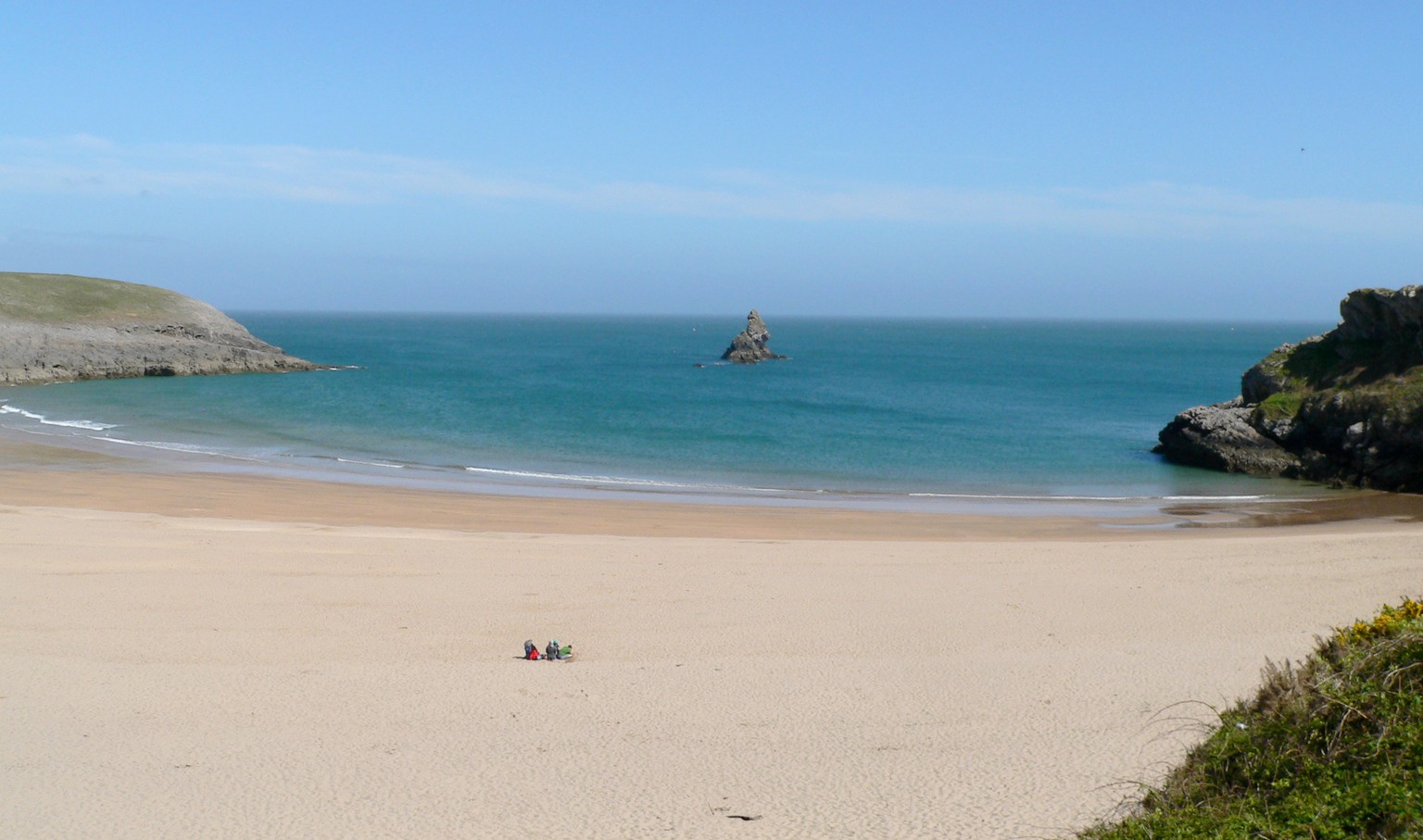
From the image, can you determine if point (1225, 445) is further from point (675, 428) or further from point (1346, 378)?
point (675, 428)

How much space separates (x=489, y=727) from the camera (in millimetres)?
9164

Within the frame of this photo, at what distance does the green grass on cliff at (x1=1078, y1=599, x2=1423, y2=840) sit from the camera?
5707mm

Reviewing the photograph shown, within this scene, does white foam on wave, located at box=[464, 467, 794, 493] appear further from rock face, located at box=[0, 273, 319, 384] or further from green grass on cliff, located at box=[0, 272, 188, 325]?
green grass on cliff, located at box=[0, 272, 188, 325]

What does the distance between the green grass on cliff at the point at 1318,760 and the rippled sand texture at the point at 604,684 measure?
0.94 m

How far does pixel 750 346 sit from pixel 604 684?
93.8 metres

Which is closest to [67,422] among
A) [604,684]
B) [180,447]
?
[180,447]

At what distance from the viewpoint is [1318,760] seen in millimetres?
6387

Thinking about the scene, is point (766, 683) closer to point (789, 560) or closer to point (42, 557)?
point (789, 560)

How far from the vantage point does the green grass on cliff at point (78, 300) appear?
72.3 meters

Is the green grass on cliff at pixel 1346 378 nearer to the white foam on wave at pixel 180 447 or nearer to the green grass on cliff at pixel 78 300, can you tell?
the white foam on wave at pixel 180 447

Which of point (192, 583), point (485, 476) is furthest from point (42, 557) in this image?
point (485, 476)

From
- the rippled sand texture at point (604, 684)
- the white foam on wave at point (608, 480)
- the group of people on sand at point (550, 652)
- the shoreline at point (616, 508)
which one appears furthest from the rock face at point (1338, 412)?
the group of people on sand at point (550, 652)

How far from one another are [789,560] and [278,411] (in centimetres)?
3949

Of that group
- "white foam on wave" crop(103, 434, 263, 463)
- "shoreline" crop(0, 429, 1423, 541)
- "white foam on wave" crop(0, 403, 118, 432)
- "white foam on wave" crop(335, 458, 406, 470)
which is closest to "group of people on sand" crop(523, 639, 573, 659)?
"shoreline" crop(0, 429, 1423, 541)
